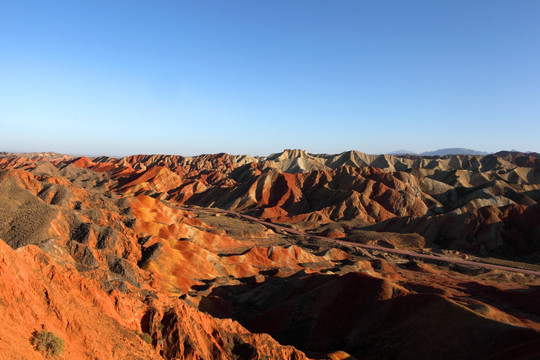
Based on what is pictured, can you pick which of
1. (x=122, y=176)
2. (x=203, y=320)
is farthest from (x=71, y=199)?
(x=122, y=176)

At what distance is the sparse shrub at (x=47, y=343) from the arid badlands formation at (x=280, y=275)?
117mm

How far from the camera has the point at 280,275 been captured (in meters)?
54.4

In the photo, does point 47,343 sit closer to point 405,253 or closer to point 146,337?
point 146,337

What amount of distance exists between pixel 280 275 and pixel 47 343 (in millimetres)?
43013

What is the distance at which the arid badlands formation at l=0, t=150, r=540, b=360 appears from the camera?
19141 mm

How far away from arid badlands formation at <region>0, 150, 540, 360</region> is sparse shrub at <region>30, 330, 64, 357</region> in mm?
117

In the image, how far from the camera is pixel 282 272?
55.3m

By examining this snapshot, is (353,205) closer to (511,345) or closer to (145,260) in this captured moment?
(145,260)

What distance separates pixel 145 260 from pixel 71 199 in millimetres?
19435

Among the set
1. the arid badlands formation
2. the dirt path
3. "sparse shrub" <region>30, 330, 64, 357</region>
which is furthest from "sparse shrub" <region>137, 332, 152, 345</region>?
the dirt path

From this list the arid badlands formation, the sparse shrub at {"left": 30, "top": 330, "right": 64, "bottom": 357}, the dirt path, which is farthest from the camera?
the dirt path

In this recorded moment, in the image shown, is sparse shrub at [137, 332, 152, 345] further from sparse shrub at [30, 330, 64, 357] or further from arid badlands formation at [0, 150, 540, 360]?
sparse shrub at [30, 330, 64, 357]

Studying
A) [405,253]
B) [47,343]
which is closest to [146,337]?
[47,343]

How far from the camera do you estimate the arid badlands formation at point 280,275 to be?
19.1m
